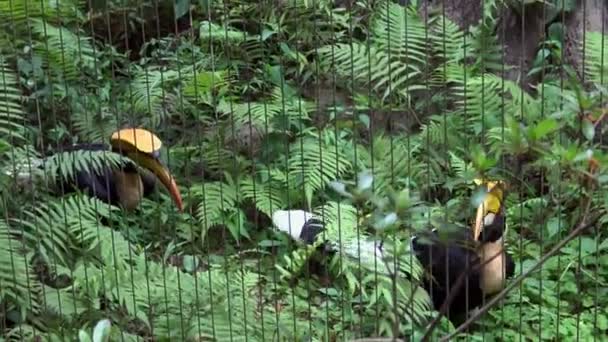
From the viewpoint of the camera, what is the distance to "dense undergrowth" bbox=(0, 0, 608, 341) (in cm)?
379

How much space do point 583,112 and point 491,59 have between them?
3.52 meters

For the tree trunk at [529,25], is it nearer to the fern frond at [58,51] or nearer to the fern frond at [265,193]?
the fern frond at [265,193]

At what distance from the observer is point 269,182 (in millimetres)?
3959

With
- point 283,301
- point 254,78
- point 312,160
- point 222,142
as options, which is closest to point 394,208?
point 283,301

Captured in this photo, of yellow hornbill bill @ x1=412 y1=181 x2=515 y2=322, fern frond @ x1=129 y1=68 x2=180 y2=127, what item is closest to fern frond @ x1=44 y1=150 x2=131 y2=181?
fern frond @ x1=129 y1=68 x2=180 y2=127

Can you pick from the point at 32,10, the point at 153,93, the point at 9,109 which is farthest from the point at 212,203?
the point at 32,10

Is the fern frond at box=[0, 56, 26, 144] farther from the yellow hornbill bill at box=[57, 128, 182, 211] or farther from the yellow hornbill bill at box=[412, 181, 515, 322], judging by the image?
the yellow hornbill bill at box=[412, 181, 515, 322]

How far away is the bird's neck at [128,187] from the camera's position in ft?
15.0

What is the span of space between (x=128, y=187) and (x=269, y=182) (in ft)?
3.38

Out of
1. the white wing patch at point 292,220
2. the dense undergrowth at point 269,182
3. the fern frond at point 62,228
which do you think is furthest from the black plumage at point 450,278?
the fern frond at point 62,228

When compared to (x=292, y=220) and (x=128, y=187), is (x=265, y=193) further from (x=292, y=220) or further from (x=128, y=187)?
(x=128, y=187)

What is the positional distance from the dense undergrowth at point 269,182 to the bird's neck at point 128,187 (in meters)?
0.08

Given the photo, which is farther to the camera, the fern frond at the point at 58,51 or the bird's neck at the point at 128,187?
the fern frond at the point at 58,51

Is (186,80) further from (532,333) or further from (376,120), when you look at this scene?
(532,333)
